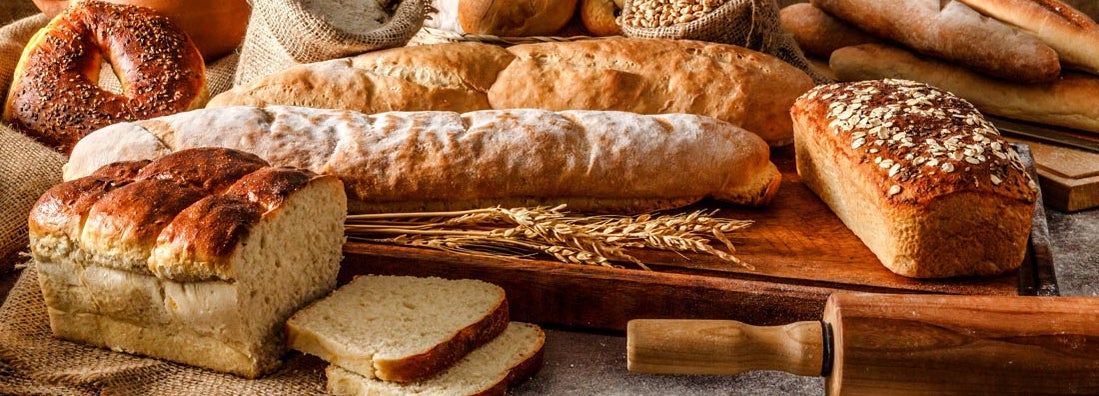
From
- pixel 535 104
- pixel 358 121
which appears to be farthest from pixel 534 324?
pixel 535 104

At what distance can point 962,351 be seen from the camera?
170 centimetres

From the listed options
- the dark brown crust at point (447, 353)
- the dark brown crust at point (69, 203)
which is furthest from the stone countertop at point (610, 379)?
the dark brown crust at point (69, 203)

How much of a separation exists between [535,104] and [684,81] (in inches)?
19.8

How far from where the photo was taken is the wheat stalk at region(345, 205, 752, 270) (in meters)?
2.39

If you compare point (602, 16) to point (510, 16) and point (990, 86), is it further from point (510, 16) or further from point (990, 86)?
point (990, 86)

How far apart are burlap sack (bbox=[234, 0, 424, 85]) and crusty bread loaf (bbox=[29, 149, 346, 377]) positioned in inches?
44.3

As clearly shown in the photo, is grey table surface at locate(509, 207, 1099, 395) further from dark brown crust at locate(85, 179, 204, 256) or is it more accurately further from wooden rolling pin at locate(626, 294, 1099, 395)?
dark brown crust at locate(85, 179, 204, 256)

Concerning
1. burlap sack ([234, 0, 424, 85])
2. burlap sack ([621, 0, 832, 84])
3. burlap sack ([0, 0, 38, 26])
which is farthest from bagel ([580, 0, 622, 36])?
burlap sack ([0, 0, 38, 26])

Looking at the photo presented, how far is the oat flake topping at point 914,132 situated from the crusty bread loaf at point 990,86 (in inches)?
43.7

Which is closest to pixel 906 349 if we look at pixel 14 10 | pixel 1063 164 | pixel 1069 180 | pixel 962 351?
pixel 962 351

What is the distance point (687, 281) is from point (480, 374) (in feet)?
1.76

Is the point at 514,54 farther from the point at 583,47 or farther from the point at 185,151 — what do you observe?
the point at 185,151

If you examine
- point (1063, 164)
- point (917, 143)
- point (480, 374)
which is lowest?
point (1063, 164)

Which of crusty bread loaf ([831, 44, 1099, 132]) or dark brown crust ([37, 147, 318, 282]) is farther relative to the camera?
crusty bread loaf ([831, 44, 1099, 132])
